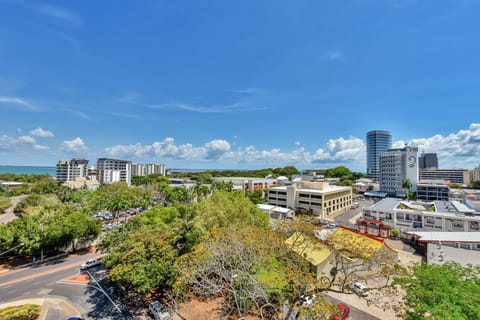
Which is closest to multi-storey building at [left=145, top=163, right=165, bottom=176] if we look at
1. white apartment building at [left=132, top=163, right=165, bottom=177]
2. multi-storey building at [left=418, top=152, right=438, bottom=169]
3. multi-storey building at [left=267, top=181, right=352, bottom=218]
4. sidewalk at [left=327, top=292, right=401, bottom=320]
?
white apartment building at [left=132, top=163, right=165, bottom=177]

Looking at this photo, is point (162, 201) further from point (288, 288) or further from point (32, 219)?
point (288, 288)

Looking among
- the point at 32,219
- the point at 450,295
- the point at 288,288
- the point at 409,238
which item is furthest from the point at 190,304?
the point at 409,238

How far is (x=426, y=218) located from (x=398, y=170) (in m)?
42.7

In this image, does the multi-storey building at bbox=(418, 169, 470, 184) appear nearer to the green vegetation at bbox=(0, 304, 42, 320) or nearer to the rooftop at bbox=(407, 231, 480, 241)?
the rooftop at bbox=(407, 231, 480, 241)

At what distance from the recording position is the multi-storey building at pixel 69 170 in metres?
106

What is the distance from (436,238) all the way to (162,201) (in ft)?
192

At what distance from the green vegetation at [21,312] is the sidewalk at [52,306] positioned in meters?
0.42

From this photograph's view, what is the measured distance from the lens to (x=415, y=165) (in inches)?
2638

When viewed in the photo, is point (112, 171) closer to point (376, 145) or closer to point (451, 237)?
point (451, 237)

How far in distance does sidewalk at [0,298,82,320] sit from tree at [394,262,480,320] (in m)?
21.7

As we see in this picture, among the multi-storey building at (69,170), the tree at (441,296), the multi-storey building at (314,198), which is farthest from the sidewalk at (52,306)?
the multi-storey building at (69,170)

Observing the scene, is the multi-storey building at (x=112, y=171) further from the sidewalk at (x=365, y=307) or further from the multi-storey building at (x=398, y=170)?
the multi-storey building at (x=398, y=170)

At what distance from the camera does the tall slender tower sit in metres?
122

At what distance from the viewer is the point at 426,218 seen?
34688mm
